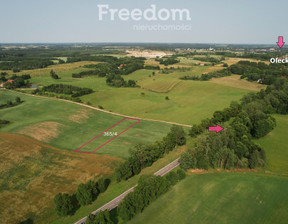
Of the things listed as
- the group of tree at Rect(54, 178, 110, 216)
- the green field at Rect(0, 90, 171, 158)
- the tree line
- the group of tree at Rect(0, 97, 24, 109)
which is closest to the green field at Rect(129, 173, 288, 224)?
the group of tree at Rect(54, 178, 110, 216)

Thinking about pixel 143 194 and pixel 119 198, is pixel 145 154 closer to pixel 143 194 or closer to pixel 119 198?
pixel 119 198

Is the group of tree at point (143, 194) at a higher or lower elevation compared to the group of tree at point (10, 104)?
lower

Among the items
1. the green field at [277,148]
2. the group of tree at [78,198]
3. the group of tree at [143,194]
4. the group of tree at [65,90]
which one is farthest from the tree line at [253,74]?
the group of tree at [78,198]

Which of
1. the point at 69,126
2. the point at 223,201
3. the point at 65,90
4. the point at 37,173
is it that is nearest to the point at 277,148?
the point at 223,201

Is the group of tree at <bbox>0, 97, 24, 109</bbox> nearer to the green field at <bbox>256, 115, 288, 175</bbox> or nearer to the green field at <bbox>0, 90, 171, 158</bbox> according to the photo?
the green field at <bbox>0, 90, 171, 158</bbox>

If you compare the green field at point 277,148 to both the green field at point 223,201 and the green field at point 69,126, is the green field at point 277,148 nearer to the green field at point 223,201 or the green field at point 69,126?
the green field at point 223,201

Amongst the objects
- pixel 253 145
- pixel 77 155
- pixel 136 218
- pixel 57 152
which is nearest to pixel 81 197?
pixel 136 218
